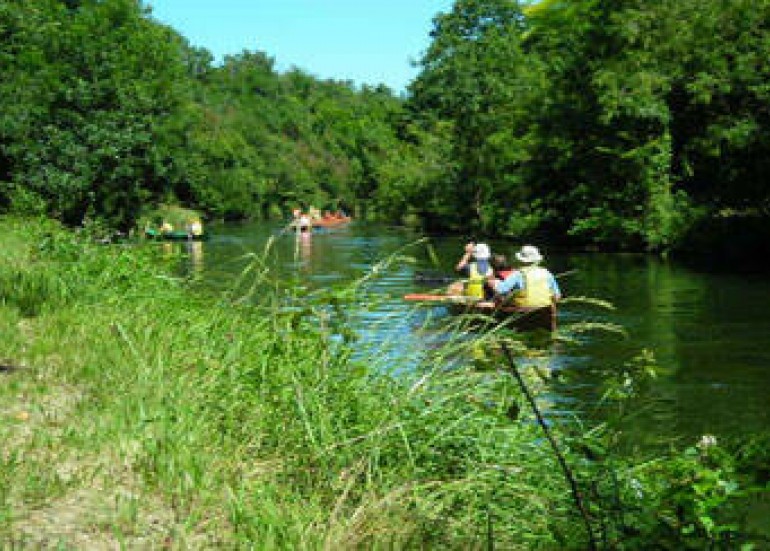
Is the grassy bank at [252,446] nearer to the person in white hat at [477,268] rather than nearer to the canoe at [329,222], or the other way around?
the person in white hat at [477,268]

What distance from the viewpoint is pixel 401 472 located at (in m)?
4.38

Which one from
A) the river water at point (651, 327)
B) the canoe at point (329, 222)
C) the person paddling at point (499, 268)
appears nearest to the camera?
the river water at point (651, 327)

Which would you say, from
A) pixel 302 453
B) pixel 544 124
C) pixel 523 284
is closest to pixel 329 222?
pixel 544 124

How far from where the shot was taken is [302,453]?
4480mm

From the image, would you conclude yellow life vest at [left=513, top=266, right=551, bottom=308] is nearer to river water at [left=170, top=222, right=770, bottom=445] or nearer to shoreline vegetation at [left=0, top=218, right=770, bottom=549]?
river water at [left=170, top=222, right=770, bottom=445]

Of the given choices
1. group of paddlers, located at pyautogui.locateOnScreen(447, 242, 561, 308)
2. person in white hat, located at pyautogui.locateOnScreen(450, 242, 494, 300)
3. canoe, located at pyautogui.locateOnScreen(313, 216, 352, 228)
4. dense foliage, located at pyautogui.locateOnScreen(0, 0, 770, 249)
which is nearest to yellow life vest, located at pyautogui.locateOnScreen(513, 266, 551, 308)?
group of paddlers, located at pyautogui.locateOnScreen(447, 242, 561, 308)

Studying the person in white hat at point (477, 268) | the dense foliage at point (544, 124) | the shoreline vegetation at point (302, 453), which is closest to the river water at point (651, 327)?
the shoreline vegetation at point (302, 453)

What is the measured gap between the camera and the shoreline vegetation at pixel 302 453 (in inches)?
134

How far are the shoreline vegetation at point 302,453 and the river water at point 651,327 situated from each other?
37 centimetres

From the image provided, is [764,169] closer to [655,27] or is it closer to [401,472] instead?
[655,27]

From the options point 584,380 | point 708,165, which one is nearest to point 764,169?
point 708,165

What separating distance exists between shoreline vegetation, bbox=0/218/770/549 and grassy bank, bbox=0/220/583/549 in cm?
1

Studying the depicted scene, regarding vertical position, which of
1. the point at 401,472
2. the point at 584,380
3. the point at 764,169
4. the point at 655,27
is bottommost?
the point at 584,380

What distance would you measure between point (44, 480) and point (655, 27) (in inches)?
1205
